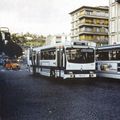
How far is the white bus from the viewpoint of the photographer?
78.2ft

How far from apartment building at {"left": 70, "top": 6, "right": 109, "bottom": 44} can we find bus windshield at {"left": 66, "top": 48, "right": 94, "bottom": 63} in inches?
2816

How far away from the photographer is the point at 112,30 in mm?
63625

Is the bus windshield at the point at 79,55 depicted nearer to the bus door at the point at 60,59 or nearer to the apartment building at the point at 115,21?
the bus door at the point at 60,59

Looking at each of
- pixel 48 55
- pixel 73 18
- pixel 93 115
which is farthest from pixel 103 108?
pixel 73 18

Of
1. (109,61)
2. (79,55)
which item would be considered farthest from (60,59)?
(109,61)

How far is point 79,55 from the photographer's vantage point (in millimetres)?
22688

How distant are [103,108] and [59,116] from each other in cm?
224

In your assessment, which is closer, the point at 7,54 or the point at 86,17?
the point at 86,17

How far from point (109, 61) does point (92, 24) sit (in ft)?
236

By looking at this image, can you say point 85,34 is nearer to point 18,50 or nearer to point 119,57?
point 18,50

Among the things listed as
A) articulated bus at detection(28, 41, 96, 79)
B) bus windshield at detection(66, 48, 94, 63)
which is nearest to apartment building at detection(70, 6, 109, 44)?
articulated bus at detection(28, 41, 96, 79)

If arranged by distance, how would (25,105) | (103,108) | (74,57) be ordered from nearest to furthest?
(103,108) < (25,105) < (74,57)

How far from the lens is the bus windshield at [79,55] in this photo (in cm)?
2245

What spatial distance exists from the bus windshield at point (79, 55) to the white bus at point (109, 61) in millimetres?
2069
